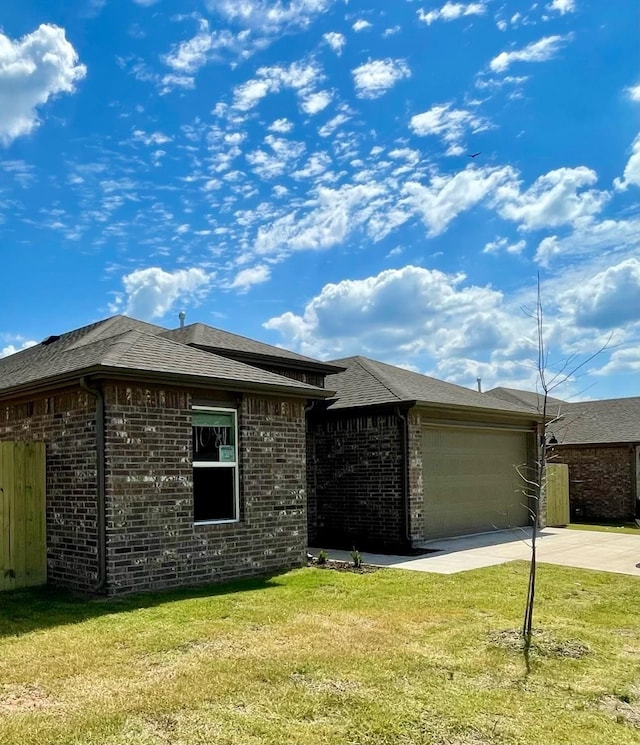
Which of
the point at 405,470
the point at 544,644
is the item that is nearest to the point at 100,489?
the point at 544,644

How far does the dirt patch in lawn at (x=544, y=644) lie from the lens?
233 inches

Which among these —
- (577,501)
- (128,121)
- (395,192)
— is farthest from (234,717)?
(577,501)

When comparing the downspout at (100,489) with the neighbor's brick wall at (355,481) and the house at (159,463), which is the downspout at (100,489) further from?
the neighbor's brick wall at (355,481)

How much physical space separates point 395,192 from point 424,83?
270 cm

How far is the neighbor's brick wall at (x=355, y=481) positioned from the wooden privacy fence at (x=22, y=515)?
6411mm

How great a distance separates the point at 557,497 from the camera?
18.6 metres

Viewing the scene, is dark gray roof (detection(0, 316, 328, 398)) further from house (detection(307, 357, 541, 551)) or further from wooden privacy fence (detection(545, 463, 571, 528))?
wooden privacy fence (detection(545, 463, 571, 528))

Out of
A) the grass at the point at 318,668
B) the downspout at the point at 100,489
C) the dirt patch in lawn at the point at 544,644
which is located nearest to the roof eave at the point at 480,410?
the grass at the point at 318,668

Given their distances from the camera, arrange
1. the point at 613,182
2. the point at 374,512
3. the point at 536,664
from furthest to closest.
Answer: the point at 374,512, the point at 613,182, the point at 536,664

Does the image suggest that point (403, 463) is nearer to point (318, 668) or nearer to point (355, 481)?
point (355, 481)

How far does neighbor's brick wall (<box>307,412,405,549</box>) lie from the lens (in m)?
13.5

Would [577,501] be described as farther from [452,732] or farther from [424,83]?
[452,732]

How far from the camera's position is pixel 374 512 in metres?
13.8

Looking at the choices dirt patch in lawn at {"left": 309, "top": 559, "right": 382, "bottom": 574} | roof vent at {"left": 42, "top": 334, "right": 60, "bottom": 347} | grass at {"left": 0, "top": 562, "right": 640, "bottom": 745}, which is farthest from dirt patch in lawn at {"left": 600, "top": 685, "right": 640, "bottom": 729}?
roof vent at {"left": 42, "top": 334, "right": 60, "bottom": 347}
